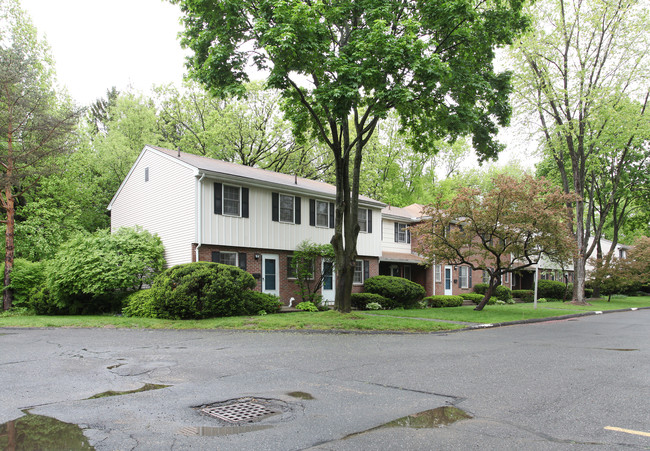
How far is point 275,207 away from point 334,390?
54.8 feet

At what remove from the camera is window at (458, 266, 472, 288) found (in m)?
35.6

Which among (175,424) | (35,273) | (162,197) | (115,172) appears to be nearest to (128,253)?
(162,197)

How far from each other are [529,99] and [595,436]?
29316 mm

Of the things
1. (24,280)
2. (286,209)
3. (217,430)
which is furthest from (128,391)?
(24,280)

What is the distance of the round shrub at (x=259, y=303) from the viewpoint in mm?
18911

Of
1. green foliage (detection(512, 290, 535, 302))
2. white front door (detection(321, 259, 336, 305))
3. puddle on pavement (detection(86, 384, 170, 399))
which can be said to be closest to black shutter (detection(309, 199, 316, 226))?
white front door (detection(321, 259, 336, 305))

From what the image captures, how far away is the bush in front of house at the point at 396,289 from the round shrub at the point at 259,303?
726 cm

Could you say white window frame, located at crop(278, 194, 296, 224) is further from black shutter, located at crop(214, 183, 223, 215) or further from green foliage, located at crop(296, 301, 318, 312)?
green foliage, located at crop(296, 301, 318, 312)

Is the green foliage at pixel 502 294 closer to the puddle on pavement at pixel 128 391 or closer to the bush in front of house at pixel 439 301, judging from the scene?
the bush in front of house at pixel 439 301

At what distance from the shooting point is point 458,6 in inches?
610

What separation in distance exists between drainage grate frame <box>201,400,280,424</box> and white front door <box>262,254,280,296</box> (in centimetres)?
1646

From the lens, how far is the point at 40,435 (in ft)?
15.3

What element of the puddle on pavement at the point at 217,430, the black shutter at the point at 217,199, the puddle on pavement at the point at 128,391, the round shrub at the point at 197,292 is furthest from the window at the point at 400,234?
the puddle on pavement at the point at 217,430

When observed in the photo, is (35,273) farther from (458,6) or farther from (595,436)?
(595,436)
